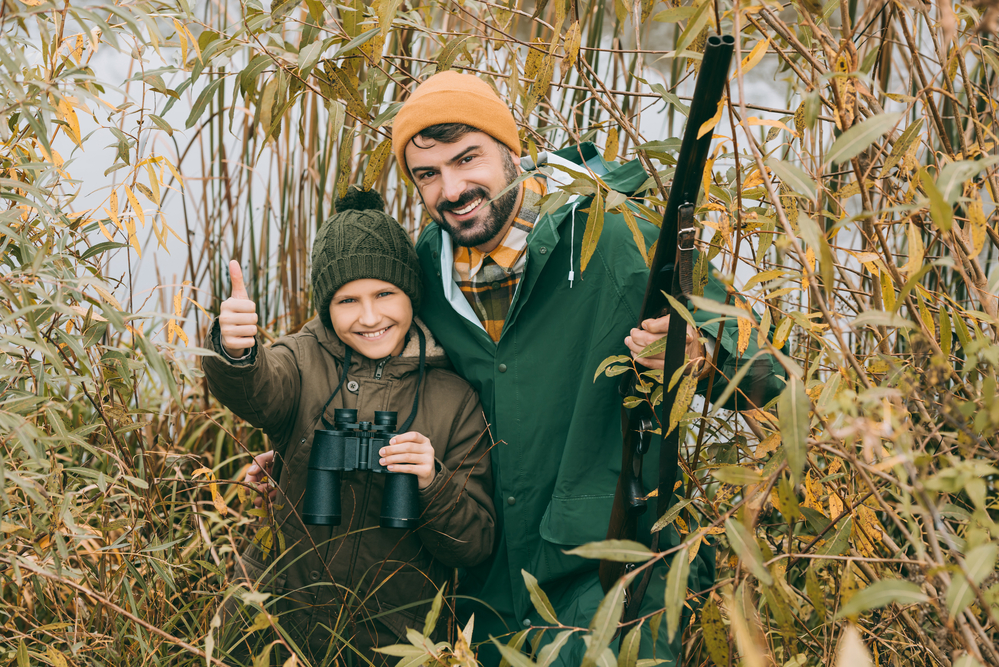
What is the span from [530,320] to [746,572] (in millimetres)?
1002

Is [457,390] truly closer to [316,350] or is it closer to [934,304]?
[316,350]

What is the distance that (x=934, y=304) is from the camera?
139 cm

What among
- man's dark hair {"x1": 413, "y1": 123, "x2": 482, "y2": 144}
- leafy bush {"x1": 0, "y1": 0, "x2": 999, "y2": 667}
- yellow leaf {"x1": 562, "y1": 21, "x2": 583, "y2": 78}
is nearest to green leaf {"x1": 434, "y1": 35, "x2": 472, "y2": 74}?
leafy bush {"x1": 0, "y1": 0, "x2": 999, "y2": 667}

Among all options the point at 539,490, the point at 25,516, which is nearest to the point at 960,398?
the point at 539,490

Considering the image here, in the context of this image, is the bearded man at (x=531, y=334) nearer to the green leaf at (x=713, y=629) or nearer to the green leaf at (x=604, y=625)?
the green leaf at (x=713, y=629)

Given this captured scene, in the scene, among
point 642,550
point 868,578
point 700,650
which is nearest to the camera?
point 642,550

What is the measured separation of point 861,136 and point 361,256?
4.25 feet

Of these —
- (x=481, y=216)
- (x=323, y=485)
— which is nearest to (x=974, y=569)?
(x=323, y=485)

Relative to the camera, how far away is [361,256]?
187 cm

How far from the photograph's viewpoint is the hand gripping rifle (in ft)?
3.19

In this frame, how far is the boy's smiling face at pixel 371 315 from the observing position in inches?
74.4

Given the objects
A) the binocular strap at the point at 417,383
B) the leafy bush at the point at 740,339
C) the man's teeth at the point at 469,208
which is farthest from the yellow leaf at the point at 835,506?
the man's teeth at the point at 469,208

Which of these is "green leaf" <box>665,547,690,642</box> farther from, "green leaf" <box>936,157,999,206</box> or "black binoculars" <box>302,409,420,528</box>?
"black binoculars" <box>302,409,420,528</box>

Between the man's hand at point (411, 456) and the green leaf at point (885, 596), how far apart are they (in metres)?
1.08
